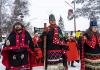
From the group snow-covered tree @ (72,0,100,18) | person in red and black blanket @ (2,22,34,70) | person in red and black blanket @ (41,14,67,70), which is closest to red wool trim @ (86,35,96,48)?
person in red and black blanket @ (41,14,67,70)

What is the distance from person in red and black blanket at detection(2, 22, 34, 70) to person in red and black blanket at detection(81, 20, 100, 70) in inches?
50.4

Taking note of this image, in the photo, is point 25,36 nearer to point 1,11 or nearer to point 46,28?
point 46,28

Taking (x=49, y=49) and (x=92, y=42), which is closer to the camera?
(x=49, y=49)

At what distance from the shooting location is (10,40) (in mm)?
8898

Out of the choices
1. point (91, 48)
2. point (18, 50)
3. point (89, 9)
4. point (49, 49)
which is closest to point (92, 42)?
point (91, 48)

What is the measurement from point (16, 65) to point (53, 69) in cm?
81

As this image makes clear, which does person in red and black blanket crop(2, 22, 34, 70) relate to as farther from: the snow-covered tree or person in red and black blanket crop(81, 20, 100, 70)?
the snow-covered tree

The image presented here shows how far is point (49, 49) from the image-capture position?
9125 millimetres

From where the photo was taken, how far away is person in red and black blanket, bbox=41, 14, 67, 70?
909 centimetres

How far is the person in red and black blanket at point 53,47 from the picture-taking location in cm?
909

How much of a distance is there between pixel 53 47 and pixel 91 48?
2.84ft

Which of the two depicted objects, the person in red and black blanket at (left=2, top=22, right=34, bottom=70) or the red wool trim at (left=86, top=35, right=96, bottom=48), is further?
the red wool trim at (left=86, top=35, right=96, bottom=48)

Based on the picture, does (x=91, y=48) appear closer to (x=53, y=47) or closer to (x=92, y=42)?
(x=92, y=42)

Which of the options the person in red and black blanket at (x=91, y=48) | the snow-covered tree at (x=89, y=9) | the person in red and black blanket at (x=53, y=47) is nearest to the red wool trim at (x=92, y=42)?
the person in red and black blanket at (x=91, y=48)
